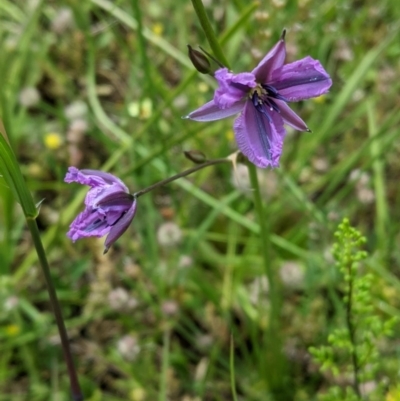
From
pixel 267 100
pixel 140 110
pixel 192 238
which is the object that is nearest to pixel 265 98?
pixel 267 100

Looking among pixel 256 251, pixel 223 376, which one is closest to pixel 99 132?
pixel 256 251

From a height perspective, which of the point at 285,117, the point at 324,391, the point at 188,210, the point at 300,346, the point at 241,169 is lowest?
the point at 324,391

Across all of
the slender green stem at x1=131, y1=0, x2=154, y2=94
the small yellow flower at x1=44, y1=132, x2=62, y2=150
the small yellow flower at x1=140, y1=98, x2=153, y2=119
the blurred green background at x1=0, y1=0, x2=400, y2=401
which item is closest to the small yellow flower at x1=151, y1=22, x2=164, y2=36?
the blurred green background at x1=0, y1=0, x2=400, y2=401

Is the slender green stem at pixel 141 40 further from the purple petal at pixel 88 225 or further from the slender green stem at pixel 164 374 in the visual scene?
the slender green stem at pixel 164 374

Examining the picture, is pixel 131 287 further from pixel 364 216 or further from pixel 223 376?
pixel 364 216

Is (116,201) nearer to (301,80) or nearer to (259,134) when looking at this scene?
(259,134)

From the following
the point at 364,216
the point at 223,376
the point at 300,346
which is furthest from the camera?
the point at 364,216
